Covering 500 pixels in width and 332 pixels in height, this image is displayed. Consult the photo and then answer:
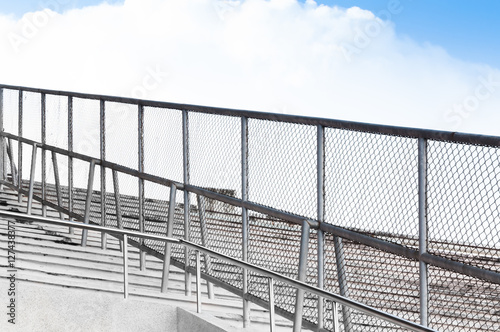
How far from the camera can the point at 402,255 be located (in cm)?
652

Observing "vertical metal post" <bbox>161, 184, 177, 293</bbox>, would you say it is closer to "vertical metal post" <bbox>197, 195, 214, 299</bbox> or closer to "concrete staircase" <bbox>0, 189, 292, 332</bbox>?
"concrete staircase" <bbox>0, 189, 292, 332</bbox>

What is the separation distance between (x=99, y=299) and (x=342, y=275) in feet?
7.53

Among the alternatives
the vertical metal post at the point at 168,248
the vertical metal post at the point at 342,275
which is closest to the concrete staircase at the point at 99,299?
the vertical metal post at the point at 168,248

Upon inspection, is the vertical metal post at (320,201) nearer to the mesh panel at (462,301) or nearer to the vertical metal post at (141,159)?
the mesh panel at (462,301)

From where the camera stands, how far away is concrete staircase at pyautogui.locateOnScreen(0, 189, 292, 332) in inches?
311

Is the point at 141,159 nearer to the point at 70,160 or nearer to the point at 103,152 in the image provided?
the point at 103,152

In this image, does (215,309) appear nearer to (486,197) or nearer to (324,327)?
(324,327)

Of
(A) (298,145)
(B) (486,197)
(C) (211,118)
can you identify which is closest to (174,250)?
(C) (211,118)

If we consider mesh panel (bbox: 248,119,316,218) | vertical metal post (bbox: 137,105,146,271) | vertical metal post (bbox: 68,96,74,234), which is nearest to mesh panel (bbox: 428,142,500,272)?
mesh panel (bbox: 248,119,316,218)

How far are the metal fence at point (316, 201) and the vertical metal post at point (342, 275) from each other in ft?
0.03

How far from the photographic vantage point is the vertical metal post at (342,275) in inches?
282

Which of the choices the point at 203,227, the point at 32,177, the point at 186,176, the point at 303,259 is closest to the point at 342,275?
the point at 303,259

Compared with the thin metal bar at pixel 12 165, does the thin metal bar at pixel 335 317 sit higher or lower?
lower

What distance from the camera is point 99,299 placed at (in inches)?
318
